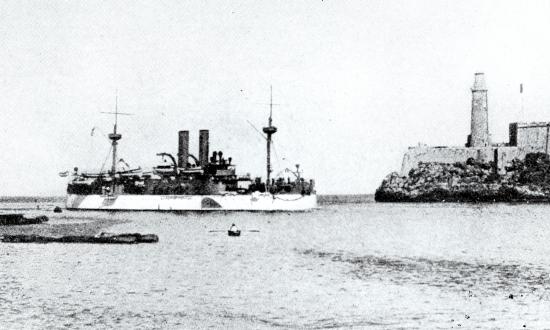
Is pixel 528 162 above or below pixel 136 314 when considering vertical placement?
above

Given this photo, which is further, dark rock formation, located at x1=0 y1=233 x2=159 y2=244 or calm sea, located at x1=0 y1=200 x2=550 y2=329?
dark rock formation, located at x1=0 y1=233 x2=159 y2=244

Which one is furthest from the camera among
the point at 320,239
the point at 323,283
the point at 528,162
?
the point at 528,162

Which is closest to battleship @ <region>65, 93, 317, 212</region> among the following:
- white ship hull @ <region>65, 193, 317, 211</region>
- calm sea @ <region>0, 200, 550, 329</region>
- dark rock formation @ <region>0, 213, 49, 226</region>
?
white ship hull @ <region>65, 193, 317, 211</region>

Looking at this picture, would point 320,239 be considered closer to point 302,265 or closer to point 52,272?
point 302,265

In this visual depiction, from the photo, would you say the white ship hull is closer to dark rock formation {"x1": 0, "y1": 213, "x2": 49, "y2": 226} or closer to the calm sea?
dark rock formation {"x1": 0, "y1": 213, "x2": 49, "y2": 226}

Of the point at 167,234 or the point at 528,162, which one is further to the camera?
the point at 528,162

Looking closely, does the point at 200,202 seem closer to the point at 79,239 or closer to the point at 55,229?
the point at 55,229

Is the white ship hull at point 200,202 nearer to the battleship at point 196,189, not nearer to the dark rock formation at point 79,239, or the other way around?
the battleship at point 196,189

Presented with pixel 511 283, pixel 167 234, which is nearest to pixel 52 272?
pixel 511 283
